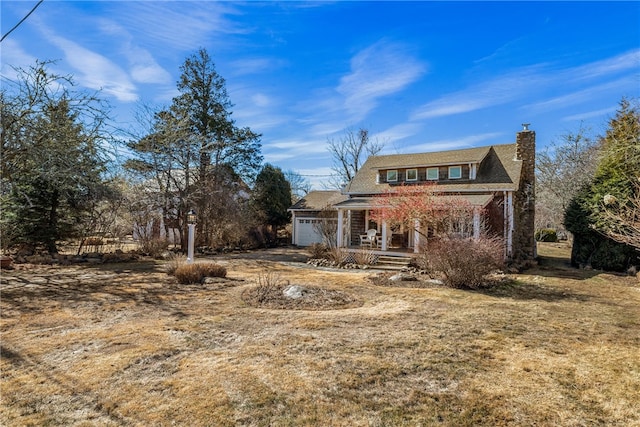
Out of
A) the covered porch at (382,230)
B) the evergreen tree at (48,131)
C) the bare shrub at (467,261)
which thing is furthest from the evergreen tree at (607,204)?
the evergreen tree at (48,131)

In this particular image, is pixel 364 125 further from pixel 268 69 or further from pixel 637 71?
pixel 637 71

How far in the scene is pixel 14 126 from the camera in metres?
8.74

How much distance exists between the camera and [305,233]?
24.5m

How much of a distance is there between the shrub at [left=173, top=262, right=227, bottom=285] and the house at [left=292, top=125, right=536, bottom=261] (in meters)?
7.69

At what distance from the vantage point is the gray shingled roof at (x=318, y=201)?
24.0 meters

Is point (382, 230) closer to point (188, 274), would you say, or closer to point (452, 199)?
point (452, 199)

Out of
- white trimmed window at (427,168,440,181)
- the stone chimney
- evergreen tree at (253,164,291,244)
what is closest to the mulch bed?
white trimmed window at (427,168,440,181)

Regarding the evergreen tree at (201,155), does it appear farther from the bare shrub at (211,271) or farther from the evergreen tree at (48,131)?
the bare shrub at (211,271)

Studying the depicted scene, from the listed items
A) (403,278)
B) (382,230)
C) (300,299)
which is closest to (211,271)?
(300,299)

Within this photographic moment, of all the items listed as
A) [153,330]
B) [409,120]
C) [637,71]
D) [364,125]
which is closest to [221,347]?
[153,330]

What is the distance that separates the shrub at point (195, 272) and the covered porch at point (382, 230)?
7.37 metres

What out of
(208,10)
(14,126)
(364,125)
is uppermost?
(364,125)

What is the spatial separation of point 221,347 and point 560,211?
1063 inches

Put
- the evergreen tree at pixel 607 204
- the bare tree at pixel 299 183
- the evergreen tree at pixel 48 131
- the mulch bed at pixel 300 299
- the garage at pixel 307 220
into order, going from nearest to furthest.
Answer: the mulch bed at pixel 300 299, the evergreen tree at pixel 48 131, the evergreen tree at pixel 607 204, the garage at pixel 307 220, the bare tree at pixel 299 183
